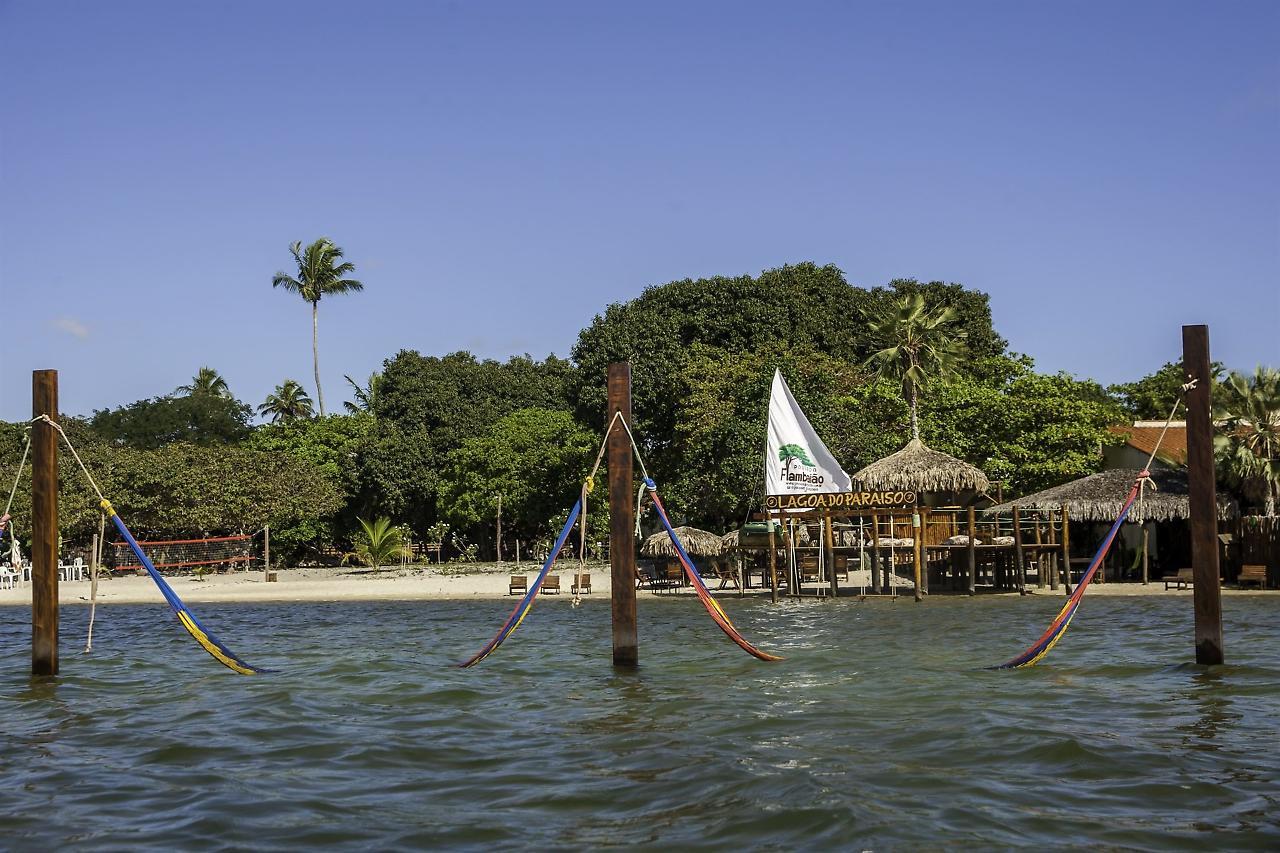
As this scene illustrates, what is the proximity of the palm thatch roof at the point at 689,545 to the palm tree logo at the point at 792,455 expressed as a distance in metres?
3.95

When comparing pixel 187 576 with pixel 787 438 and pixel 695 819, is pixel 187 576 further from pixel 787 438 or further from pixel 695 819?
pixel 695 819

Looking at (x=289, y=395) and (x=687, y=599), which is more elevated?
(x=289, y=395)

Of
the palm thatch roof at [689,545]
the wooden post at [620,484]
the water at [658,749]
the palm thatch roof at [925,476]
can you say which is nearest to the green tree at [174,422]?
the palm thatch roof at [689,545]

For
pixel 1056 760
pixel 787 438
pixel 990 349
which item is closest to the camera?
pixel 1056 760

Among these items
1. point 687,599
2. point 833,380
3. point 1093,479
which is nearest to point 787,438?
point 687,599

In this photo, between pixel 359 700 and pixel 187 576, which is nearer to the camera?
pixel 359 700

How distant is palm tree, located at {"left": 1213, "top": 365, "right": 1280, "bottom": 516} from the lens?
3169 cm

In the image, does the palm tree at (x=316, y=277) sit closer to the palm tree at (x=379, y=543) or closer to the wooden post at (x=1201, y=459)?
the palm tree at (x=379, y=543)

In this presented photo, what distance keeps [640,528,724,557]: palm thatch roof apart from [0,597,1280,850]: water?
14.1m

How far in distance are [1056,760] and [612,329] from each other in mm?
40241

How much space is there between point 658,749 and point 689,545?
2482cm

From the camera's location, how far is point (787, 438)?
3341 cm

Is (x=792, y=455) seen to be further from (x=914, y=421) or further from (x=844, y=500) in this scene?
(x=914, y=421)

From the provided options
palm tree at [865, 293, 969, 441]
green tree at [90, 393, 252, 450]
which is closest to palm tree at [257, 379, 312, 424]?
green tree at [90, 393, 252, 450]
